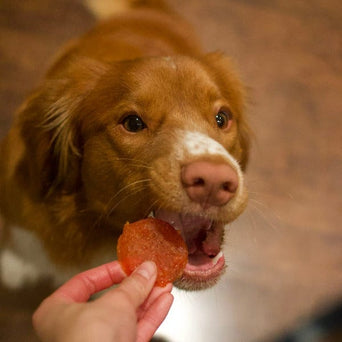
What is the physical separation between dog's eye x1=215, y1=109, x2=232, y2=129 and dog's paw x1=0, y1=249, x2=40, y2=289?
1.30 m

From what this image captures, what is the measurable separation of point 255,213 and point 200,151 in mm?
1490

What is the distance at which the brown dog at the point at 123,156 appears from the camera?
1196 millimetres

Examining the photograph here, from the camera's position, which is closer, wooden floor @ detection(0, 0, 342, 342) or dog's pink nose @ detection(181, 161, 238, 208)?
dog's pink nose @ detection(181, 161, 238, 208)

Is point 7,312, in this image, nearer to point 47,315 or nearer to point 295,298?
point 47,315

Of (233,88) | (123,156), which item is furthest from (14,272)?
(233,88)

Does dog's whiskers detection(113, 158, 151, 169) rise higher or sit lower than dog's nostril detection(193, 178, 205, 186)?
lower

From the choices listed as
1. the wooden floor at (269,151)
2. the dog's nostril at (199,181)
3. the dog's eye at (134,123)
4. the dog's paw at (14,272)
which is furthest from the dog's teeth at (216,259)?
the dog's paw at (14,272)

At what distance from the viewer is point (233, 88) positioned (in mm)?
1804

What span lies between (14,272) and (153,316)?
4.25ft

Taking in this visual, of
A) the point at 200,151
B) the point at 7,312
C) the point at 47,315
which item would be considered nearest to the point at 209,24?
the point at 200,151

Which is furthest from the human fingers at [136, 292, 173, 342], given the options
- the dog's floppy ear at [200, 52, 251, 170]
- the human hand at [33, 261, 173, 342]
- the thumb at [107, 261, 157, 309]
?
the dog's floppy ear at [200, 52, 251, 170]

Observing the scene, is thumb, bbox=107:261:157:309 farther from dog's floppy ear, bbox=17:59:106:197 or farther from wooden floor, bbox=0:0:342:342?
wooden floor, bbox=0:0:342:342

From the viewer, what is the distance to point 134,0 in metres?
2.54

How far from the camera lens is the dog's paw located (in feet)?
6.91
